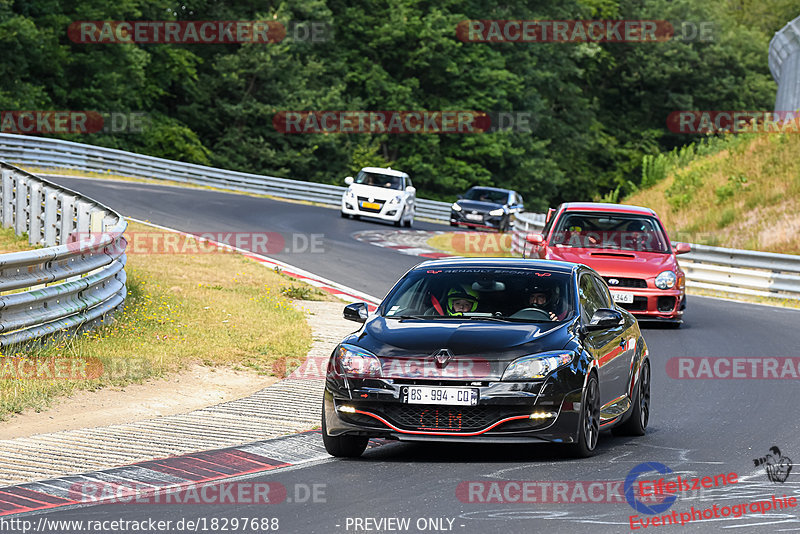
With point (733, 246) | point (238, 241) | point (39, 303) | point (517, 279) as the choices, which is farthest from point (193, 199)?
point (517, 279)

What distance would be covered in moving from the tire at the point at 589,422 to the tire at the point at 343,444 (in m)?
1.46

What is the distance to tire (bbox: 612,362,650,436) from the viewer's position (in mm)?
10234

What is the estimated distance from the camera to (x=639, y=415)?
33.9 ft

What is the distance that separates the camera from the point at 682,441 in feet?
32.6

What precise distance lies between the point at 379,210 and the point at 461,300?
26.8m

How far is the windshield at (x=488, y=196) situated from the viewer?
44.1m

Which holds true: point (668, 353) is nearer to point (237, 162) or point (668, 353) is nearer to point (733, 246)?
point (733, 246)
